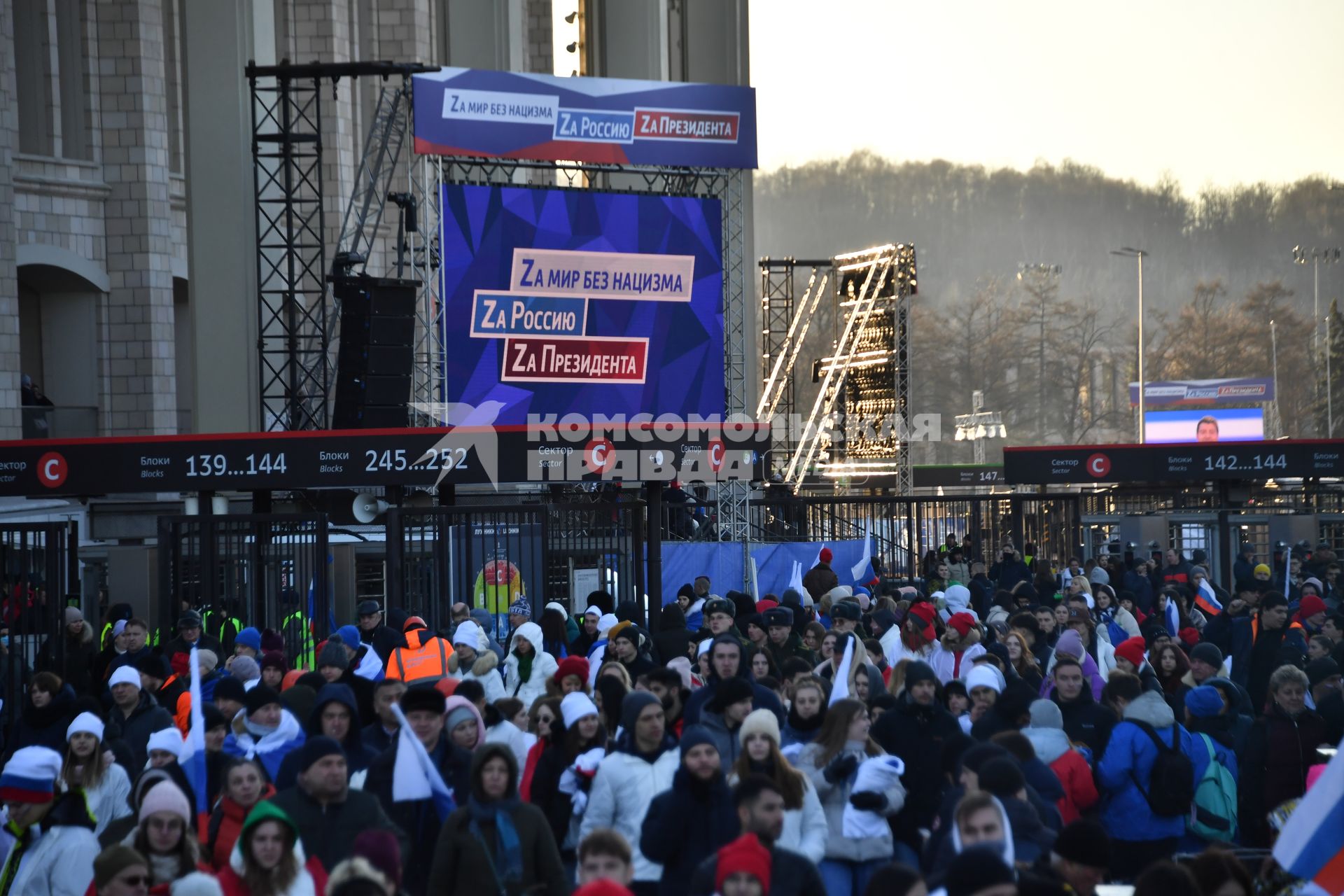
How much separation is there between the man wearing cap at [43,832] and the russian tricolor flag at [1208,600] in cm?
1272

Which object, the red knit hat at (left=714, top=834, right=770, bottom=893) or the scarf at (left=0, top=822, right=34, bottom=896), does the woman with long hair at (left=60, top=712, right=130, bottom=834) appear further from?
the red knit hat at (left=714, top=834, right=770, bottom=893)

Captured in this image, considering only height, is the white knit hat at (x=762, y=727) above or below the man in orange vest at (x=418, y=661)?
above

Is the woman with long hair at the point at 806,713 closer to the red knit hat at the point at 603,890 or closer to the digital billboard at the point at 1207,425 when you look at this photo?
the red knit hat at the point at 603,890

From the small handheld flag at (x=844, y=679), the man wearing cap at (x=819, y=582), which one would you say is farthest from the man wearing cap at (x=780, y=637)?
the man wearing cap at (x=819, y=582)

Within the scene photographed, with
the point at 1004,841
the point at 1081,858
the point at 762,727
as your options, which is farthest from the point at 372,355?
the point at 1081,858

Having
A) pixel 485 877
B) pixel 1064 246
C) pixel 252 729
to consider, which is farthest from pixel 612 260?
pixel 1064 246

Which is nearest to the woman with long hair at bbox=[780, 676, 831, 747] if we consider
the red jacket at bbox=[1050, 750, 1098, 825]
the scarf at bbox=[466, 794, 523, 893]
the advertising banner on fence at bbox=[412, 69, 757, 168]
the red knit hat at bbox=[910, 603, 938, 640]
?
the red jacket at bbox=[1050, 750, 1098, 825]

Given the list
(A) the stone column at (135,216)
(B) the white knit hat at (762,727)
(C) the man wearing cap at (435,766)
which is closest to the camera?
(B) the white knit hat at (762,727)

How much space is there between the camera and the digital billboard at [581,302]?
1125 inches

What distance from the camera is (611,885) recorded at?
473cm

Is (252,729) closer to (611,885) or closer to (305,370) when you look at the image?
(611,885)

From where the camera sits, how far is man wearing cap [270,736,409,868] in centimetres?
638

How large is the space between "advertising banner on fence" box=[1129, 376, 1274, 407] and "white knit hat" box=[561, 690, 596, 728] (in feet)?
251

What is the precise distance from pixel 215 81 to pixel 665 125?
8277mm
